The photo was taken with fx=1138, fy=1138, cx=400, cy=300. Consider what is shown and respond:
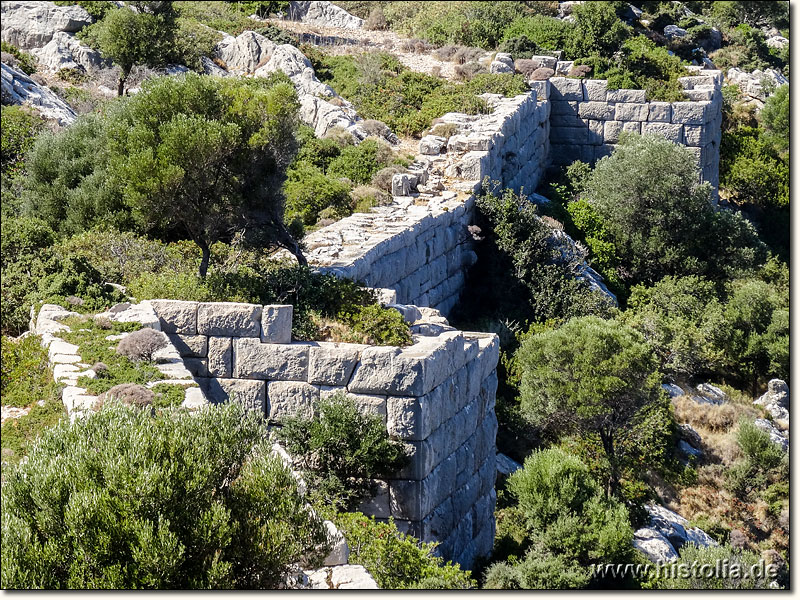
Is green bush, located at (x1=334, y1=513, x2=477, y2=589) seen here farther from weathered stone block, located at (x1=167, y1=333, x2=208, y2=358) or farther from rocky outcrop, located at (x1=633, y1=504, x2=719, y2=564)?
rocky outcrop, located at (x1=633, y1=504, x2=719, y2=564)

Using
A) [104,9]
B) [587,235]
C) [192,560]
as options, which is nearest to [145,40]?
[104,9]

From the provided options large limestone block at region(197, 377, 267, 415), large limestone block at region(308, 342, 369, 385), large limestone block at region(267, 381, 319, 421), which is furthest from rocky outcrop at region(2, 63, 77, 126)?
large limestone block at region(308, 342, 369, 385)

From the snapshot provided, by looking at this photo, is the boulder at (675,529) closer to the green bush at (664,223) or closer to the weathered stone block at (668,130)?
the green bush at (664,223)

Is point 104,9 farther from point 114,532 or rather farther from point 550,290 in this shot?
point 114,532

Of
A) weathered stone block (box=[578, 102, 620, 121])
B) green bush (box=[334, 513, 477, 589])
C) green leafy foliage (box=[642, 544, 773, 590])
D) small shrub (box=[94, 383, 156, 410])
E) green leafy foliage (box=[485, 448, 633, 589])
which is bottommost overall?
green leafy foliage (box=[642, 544, 773, 590])

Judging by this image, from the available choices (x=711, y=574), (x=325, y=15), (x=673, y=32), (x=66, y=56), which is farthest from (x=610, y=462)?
(x=325, y=15)
